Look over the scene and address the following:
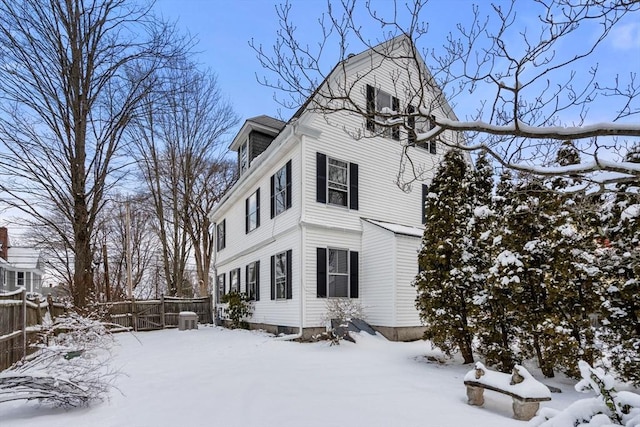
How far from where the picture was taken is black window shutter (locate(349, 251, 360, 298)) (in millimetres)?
11219

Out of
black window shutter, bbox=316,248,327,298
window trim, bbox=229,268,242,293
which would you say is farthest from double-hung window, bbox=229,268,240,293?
black window shutter, bbox=316,248,327,298

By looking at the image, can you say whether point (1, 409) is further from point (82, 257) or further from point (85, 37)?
point (85, 37)

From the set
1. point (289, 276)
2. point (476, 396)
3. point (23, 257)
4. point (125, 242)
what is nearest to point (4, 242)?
point (23, 257)

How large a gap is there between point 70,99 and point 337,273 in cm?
786

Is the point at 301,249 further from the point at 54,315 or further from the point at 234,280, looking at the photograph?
the point at 54,315

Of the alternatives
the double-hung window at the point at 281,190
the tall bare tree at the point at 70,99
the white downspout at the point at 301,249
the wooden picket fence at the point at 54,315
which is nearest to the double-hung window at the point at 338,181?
the white downspout at the point at 301,249

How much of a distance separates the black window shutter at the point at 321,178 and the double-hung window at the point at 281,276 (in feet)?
5.89

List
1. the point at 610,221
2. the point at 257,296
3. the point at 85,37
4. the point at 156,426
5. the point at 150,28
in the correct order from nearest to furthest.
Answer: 1. the point at 156,426
2. the point at 610,221
3. the point at 85,37
4. the point at 150,28
5. the point at 257,296

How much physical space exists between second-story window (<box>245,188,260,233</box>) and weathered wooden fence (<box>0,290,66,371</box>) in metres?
6.98

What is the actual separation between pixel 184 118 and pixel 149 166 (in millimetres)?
3395

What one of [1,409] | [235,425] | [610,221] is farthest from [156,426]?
[610,221]

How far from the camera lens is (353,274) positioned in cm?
1131

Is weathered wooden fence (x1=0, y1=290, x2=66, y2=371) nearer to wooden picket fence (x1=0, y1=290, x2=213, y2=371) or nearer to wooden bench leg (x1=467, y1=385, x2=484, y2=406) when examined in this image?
wooden picket fence (x1=0, y1=290, x2=213, y2=371)

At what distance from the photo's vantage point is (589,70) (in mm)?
4062
